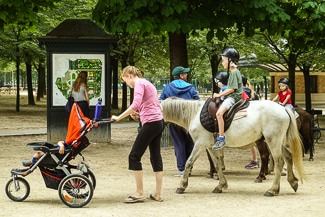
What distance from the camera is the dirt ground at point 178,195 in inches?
352

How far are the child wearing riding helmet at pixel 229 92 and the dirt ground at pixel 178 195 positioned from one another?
834 mm

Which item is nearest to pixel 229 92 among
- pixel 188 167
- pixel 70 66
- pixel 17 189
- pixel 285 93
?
pixel 188 167

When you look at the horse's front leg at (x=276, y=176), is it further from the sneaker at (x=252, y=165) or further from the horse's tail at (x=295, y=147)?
the sneaker at (x=252, y=165)

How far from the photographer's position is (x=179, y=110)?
10984mm

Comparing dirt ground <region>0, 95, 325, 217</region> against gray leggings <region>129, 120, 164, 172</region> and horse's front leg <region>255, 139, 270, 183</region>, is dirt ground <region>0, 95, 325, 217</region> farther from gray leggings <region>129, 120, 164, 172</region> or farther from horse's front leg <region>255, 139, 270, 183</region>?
gray leggings <region>129, 120, 164, 172</region>

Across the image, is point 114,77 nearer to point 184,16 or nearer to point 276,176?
point 184,16

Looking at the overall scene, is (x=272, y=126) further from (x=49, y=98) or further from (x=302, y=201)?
(x=49, y=98)

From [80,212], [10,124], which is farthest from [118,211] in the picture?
[10,124]

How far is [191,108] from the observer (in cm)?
1105

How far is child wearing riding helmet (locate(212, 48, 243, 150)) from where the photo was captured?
1058cm

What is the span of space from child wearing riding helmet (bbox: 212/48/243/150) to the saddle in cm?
10

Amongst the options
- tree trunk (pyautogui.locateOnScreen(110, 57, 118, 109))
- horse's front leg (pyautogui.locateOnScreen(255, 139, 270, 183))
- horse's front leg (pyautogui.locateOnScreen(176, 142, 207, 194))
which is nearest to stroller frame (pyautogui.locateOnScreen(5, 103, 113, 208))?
horse's front leg (pyautogui.locateOnScreen(176, 142, 207, 194))

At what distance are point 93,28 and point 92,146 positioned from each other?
3080 millimetres

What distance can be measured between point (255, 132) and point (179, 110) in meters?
1.20
